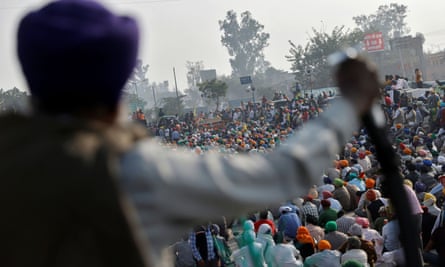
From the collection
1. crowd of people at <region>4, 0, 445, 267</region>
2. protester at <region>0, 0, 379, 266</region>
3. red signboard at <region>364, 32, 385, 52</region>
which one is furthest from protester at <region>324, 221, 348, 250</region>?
red signboard at <region>364, 32, 385, 52</region>

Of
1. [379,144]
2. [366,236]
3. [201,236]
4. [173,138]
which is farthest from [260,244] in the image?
[173,138]

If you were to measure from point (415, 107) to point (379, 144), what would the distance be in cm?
1945

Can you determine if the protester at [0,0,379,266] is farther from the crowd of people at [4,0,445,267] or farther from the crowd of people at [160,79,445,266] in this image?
the crowd of people at [160,79,445,266]

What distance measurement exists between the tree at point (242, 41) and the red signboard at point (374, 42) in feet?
150

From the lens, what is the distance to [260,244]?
7297mm

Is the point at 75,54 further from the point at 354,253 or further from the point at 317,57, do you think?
the point at 317,57

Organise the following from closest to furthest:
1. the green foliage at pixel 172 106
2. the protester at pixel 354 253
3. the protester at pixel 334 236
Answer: the protester at pixel 354 253, the protester at pixel 334 236, the green foliage at pixel 172 106

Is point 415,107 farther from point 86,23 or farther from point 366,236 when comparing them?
point 86,23

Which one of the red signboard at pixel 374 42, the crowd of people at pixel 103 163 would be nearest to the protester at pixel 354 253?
the crowd of people at pixel 103 163

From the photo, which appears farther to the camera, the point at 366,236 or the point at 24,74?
the point at 366,236

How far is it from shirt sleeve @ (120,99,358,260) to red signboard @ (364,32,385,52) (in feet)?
191

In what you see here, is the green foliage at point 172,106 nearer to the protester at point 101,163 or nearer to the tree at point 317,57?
the tree at point 317,57

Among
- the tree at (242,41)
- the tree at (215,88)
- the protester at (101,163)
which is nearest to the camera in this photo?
the protester at (101,163)

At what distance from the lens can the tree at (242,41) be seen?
103 metres
